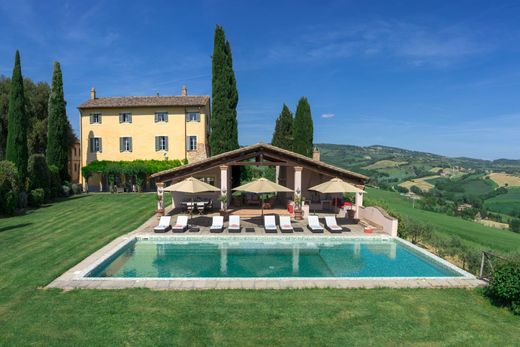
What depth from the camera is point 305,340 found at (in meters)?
6.54

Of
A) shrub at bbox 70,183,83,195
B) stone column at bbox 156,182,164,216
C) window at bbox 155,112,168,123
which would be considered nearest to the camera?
stone column at bbox 156,182,164,216

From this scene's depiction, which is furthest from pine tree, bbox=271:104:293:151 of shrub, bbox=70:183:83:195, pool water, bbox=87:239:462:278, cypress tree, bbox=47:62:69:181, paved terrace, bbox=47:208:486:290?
paved terrace, bbox=47:208:486:290

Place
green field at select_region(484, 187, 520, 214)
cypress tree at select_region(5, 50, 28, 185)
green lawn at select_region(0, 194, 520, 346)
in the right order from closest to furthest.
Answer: green lawn at select_region(0, 194, 520, 346), cypress tree at select_region(5, 50, 28, 185), green field at select_region(484, 187, 520, 214)

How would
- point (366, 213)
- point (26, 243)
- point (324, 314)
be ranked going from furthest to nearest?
point (366, 213) → point (26, 243) → point (324, 314)

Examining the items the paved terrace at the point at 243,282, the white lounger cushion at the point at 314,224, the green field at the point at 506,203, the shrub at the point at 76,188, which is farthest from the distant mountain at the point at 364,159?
the paved terrace at the point at 243,282

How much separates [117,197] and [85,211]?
682 cm

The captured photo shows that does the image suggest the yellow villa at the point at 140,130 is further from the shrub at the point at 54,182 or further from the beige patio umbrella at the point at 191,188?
the beige patio umbrella at the point at 191,188

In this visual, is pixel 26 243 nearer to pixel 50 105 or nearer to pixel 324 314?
pixel 324 314

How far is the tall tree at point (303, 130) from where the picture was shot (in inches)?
1522

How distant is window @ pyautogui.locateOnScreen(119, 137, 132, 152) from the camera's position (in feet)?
112

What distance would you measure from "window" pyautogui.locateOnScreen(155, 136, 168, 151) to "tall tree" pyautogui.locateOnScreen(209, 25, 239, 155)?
627cm

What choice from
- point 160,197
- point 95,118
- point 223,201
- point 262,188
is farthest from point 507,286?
point 95,118

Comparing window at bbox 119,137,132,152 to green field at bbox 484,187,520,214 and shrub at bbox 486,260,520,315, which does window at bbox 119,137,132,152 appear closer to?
shrub at bbox 486,260,520,315

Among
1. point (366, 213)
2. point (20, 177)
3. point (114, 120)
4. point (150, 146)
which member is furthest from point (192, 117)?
point (366, 213)
